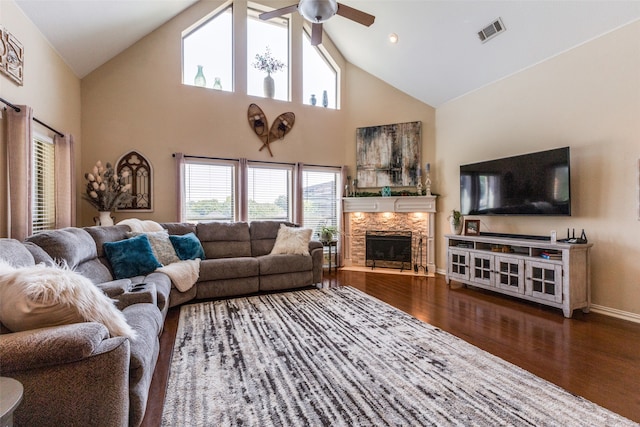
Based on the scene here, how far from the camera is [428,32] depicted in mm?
4309

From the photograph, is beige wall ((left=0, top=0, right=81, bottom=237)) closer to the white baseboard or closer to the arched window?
the arched window

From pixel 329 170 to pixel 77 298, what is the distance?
15.9 ft

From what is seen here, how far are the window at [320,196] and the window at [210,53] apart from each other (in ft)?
7.14

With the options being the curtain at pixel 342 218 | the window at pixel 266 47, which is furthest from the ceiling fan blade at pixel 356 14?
the curtain at pixel 342 218

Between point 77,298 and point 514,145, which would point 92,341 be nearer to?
point 77,298

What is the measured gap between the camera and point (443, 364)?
217 cm

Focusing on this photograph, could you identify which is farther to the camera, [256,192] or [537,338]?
[256,192]

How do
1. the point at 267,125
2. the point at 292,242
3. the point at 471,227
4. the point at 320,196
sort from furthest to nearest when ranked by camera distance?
the point at 320,196 → the point at 267,125 → the point at 471,227 → the point at 292,242

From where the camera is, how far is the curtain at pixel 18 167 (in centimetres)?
248

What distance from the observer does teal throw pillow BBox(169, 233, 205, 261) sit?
3861 millimetres

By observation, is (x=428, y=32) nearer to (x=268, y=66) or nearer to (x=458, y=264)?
(x=268, y=66)

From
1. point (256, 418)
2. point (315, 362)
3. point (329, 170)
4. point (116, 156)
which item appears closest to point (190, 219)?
point (116, 156)

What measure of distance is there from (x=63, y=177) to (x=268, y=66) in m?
3.68

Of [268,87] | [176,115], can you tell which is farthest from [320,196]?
[176,115]
